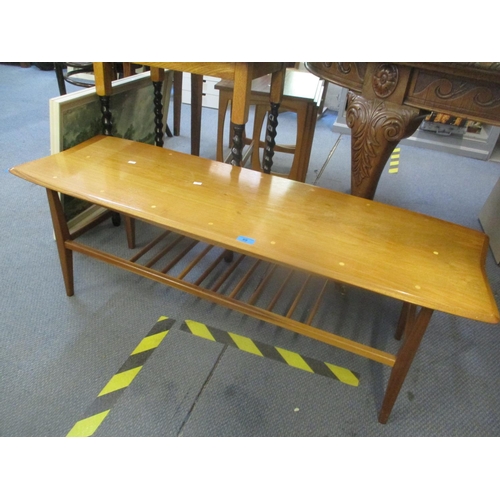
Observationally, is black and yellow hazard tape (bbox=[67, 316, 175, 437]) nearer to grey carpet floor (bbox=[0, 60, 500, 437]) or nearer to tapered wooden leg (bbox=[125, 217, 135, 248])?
grey carpet floor (bbox=[0, 60, 500, 437])

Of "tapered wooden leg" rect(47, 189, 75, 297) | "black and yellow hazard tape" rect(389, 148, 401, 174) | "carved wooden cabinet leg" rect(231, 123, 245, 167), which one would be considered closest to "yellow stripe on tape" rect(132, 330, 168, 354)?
"tapered wooden leg" rect(47, 189, 75, 297)

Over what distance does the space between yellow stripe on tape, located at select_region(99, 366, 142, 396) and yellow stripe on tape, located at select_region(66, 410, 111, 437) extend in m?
0.08

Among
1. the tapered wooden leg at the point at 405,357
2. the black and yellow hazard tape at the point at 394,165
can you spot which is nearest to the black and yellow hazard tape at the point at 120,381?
the tapered wooden leg at the point at 405,357

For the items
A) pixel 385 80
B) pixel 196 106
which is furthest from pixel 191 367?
pixel 196 106

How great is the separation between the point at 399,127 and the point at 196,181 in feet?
2.07

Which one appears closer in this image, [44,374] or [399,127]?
[399,127]

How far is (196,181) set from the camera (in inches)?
49.6

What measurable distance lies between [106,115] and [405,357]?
1.41 metres

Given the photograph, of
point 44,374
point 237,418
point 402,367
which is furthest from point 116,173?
point 402,367

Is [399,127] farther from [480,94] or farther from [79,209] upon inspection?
[79,209]

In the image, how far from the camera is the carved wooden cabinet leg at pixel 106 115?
1.56 metres

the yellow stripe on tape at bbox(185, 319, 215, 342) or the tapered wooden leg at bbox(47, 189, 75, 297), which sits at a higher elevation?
the tapered wooden leg at bbox(47, 189, 75, 297)

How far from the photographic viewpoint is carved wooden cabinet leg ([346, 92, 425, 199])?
110cm

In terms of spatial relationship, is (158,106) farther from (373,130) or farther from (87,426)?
(87,426)
